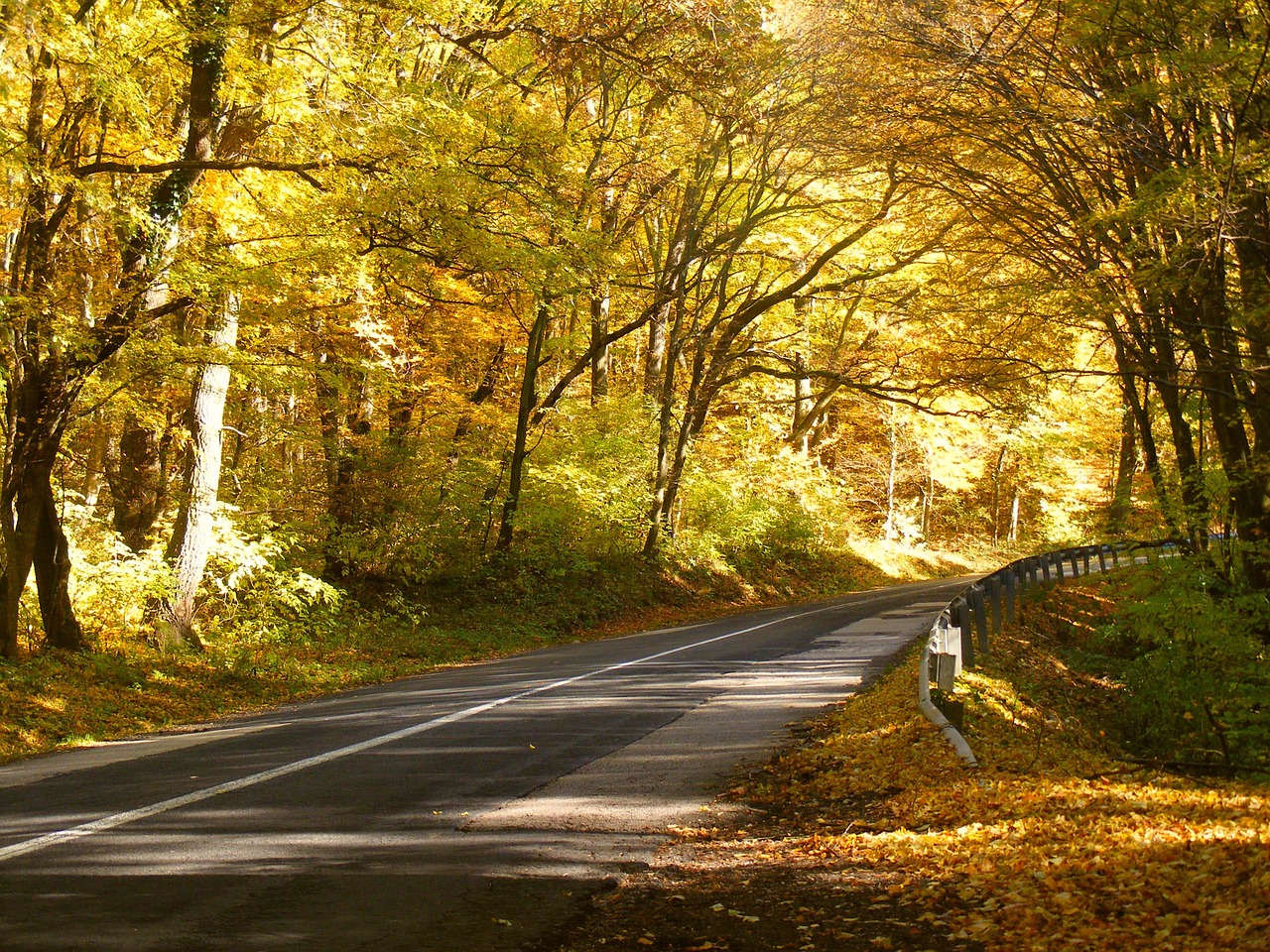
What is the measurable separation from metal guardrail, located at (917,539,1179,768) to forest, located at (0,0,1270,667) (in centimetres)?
177

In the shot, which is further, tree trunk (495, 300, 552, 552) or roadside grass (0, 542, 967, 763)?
tree trunk (495, 300, 552, 552)

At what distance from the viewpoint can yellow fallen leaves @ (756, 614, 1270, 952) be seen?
4.49m

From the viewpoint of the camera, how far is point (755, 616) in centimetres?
2277

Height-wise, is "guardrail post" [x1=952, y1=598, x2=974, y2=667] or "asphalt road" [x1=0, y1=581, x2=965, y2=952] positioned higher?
"guardrail post" [x1=952, y1=598, x2=974, y2=667]

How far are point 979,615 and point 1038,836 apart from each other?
824cm

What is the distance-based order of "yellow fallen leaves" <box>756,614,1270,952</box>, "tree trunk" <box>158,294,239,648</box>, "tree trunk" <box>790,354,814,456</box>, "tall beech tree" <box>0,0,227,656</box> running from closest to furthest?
"yellow fallen leaves" <box>756,614,1270,952</box> < "tall beech tree" <box>0,0,227,656</box> < "tree trunk" <box>158,294,239,648</box> < "tree trunk" <box>790,354,814,456</box>

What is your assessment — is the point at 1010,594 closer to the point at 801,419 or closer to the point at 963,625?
the point at 963,625

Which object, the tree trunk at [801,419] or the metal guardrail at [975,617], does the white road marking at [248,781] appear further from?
the tree trunk at [801,419]

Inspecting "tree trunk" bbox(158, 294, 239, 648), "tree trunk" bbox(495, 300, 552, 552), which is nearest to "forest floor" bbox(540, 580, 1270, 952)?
"tree trunk" bbox(158, 294, 239, 648)

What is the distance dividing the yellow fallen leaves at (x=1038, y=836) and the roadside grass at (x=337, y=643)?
749 centimetres

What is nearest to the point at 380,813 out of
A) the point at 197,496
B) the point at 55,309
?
the point at 55,309

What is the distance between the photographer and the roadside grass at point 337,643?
10961 mm

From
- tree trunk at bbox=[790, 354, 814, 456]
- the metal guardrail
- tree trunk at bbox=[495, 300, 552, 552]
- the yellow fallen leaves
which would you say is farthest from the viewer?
tree trunk at bbox=[790, 354, 814, 456]

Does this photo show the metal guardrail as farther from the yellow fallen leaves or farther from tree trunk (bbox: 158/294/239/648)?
tree trunk (bbox: 158/294/239/648)
